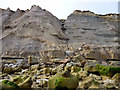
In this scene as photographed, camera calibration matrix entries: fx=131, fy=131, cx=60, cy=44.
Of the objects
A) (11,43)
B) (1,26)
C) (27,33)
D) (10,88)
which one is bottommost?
(10,88)

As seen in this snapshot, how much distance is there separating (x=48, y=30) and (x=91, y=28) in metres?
11.0

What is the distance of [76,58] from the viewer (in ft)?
50.4

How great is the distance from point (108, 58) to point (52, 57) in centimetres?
899

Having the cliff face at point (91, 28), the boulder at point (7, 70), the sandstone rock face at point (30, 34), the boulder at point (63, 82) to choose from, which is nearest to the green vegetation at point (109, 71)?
the boulder at point (63, 82)

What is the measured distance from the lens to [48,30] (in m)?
23.6

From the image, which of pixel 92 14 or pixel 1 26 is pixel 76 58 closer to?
pixel 1 26

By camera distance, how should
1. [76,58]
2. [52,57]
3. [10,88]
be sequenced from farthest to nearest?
[52,57]
[76,58]
[10,88]

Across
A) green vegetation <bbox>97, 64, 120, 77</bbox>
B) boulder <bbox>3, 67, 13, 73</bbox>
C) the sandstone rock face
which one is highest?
the sandstone rock face

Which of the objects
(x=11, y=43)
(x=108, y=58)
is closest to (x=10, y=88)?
(x=11, y=43)

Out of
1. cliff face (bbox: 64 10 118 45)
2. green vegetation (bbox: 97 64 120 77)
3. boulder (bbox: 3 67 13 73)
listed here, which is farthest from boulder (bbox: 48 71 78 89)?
cliff face (bbox: 64 10 118 45)

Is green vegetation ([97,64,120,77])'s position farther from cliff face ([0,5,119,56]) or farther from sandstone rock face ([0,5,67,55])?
sandstone rock face ([0,5,67,55])

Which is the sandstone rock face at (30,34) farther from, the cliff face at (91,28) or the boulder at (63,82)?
the boulder at (63,82)

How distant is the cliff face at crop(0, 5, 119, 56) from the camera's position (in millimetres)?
19812

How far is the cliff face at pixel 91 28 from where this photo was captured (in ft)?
88.9
